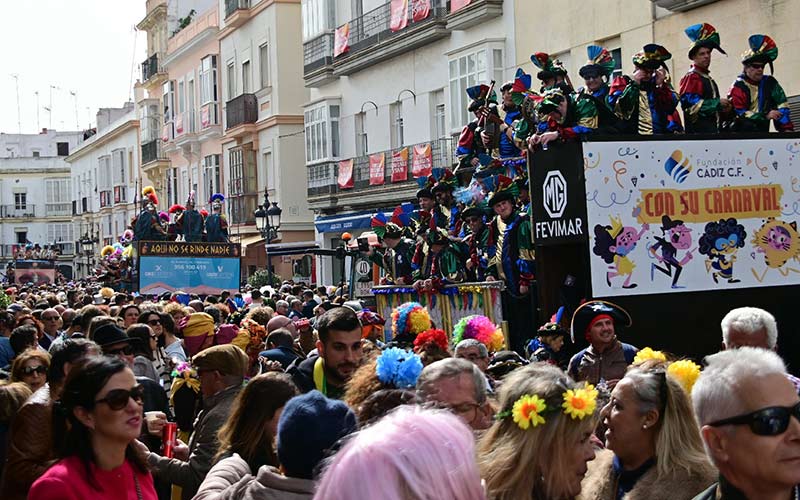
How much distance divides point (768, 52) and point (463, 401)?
797 centimetres

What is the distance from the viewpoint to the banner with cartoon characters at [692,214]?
9984 millimetres

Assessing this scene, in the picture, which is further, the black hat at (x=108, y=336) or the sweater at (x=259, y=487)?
the black hat at (x=108, y=336)

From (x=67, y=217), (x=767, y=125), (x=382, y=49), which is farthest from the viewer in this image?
(x=67, y=217)

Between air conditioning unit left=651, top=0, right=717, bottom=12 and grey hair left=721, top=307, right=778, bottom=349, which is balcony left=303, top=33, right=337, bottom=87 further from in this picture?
grey hair left=721, top=307, right=778, bottom=349

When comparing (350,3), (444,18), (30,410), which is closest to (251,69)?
(350,3)

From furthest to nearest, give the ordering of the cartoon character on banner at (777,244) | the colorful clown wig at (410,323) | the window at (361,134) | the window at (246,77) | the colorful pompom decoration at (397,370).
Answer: the window at (246,77), the window at (361,134), the cartoon character on banner at (777,244), the colorful clown wig at (410,323), the colorful pompom decoration at (397,370)

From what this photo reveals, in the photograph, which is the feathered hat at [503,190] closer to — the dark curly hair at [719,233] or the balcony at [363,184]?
the dark curly hair at [719,233]

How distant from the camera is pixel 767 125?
1182cm

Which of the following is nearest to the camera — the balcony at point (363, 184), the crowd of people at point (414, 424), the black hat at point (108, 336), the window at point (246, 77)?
the crowd of people at point (414, 424)

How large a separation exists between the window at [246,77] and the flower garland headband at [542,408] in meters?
38.2

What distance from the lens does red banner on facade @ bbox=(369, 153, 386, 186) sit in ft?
99.8

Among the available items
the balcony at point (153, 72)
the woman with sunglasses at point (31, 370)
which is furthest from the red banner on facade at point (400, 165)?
the balcony at point (153, 72)

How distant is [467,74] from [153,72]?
107 feet

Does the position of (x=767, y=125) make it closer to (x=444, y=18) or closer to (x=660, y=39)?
(x=660, y=39)
